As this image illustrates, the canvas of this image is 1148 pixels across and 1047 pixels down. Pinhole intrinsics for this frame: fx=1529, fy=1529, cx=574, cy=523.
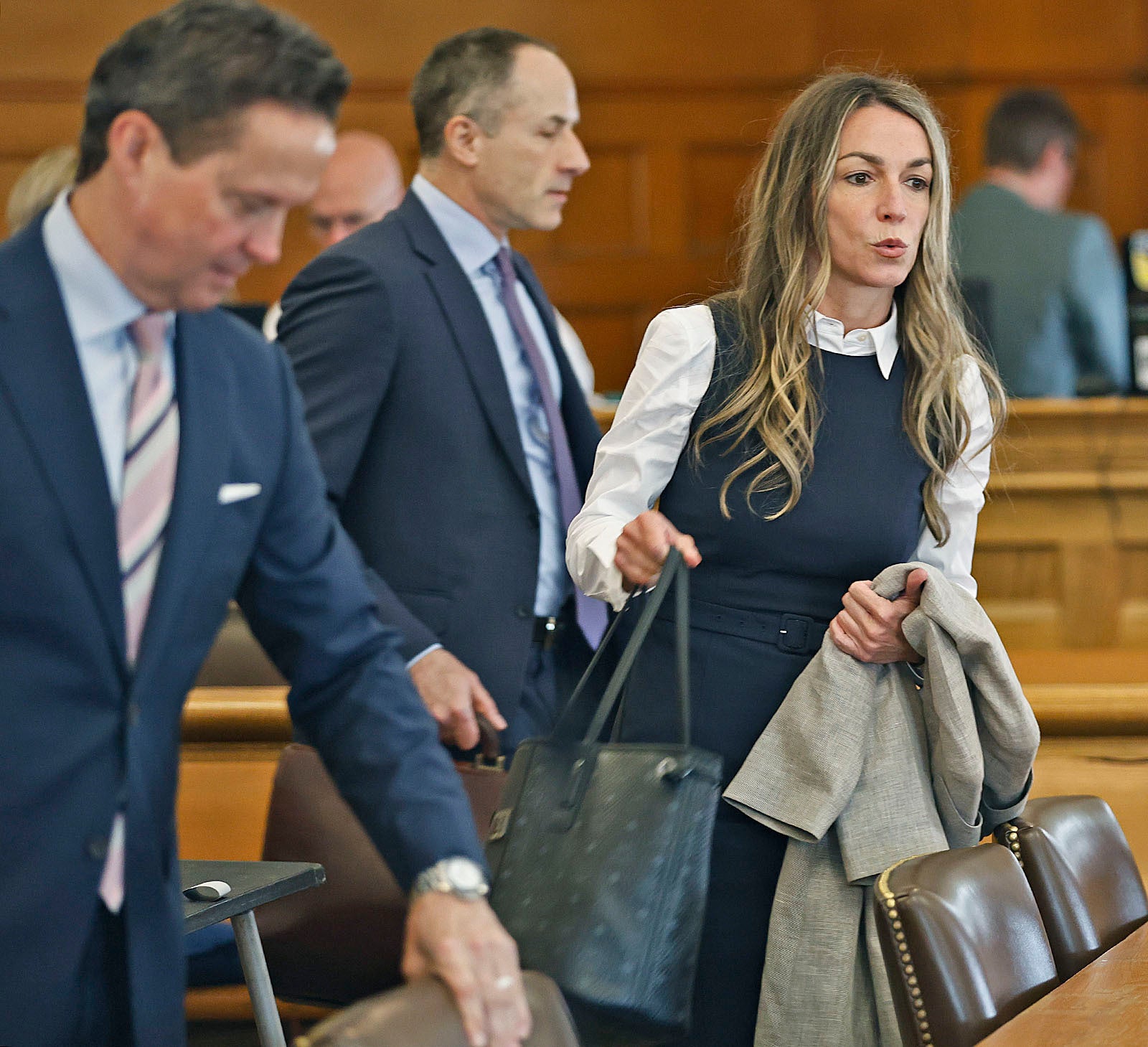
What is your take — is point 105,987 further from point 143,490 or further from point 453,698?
point 453,698

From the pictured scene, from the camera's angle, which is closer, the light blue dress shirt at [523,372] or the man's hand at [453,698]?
the man's hand at [453,698]

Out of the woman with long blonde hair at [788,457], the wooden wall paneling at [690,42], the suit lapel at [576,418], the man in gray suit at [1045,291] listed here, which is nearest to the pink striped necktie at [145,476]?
the woman with long blonde hair at [788,457]

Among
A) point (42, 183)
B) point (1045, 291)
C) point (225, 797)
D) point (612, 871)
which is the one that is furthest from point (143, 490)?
point (1045, 291)

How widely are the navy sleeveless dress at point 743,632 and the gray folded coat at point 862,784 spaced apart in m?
0.05

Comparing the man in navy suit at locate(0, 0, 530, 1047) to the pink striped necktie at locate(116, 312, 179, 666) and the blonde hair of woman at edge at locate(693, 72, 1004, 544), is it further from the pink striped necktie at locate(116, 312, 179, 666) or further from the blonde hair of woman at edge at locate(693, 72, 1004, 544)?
the blonde hair of woman at edge at locate(693, 72, 1004, 544)

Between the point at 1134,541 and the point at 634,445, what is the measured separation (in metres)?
2.08

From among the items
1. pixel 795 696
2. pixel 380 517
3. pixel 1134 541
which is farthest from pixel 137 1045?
pixel 1134 541

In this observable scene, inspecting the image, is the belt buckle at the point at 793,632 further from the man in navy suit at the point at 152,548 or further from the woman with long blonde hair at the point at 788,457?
the man in navy suit at the point at 152,548

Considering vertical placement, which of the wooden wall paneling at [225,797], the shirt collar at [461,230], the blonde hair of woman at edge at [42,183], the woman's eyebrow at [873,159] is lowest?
the wooden wall paneling at [225,797]

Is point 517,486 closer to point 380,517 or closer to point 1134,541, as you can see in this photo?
point 380,517

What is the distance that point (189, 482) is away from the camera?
1148mm

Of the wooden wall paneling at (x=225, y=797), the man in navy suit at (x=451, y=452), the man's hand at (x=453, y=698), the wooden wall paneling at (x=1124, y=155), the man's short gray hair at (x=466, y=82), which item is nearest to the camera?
the man's hand at (x=453, y=698)

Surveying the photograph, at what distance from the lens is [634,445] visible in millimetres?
1913

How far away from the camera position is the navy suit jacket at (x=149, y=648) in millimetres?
1082
